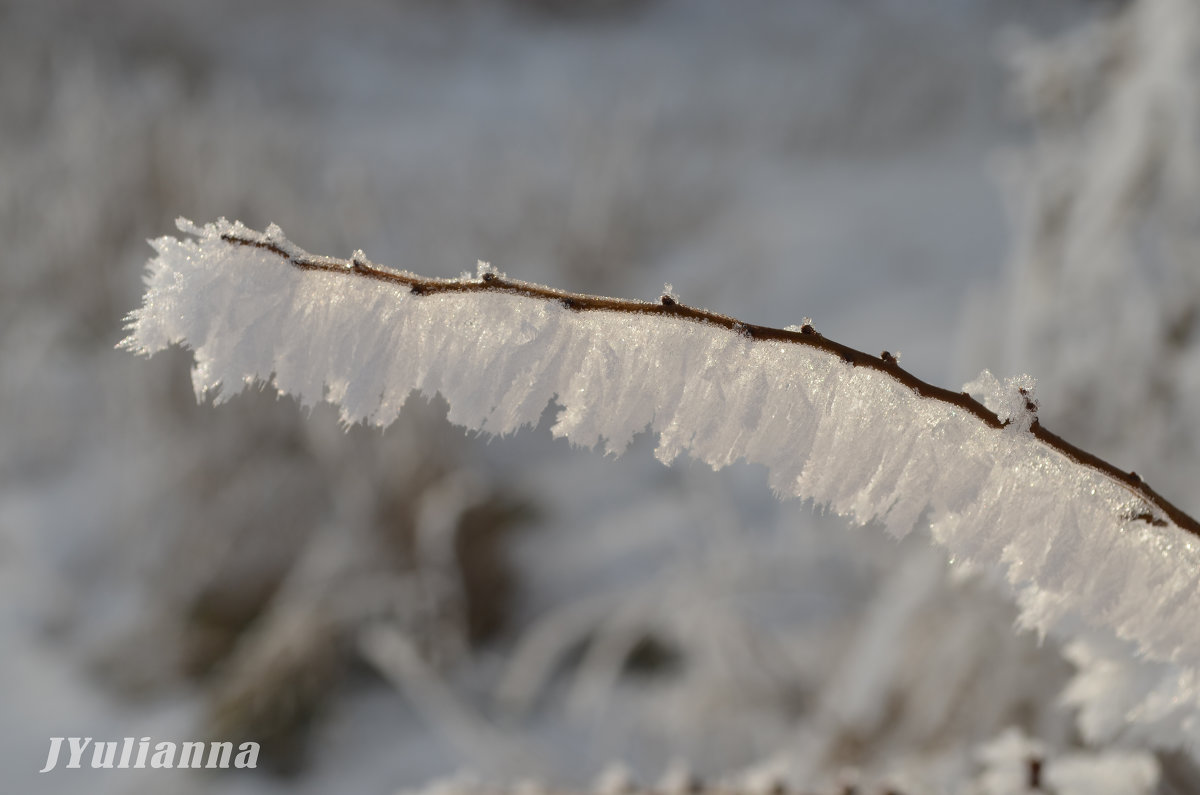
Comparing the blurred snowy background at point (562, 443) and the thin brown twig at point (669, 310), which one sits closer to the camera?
the thin brown twig at point (669, 310)

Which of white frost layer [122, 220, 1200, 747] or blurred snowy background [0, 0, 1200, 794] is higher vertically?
blurred snowy background [0, 0, 1200, 794]

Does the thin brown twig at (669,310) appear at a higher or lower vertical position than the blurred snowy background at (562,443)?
lower

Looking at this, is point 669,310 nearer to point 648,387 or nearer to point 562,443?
point 648,387

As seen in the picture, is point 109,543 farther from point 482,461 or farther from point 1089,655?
point 1089,655

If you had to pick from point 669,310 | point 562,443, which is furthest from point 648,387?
point 562,443

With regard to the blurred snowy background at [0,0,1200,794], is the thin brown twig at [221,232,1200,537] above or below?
below

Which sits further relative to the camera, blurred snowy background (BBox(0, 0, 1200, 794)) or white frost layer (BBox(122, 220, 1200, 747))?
blurred snowy background (BBox(0, 0, 1200, 794))

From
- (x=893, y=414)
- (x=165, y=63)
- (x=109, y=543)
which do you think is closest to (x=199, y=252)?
(x=893, y=414)
